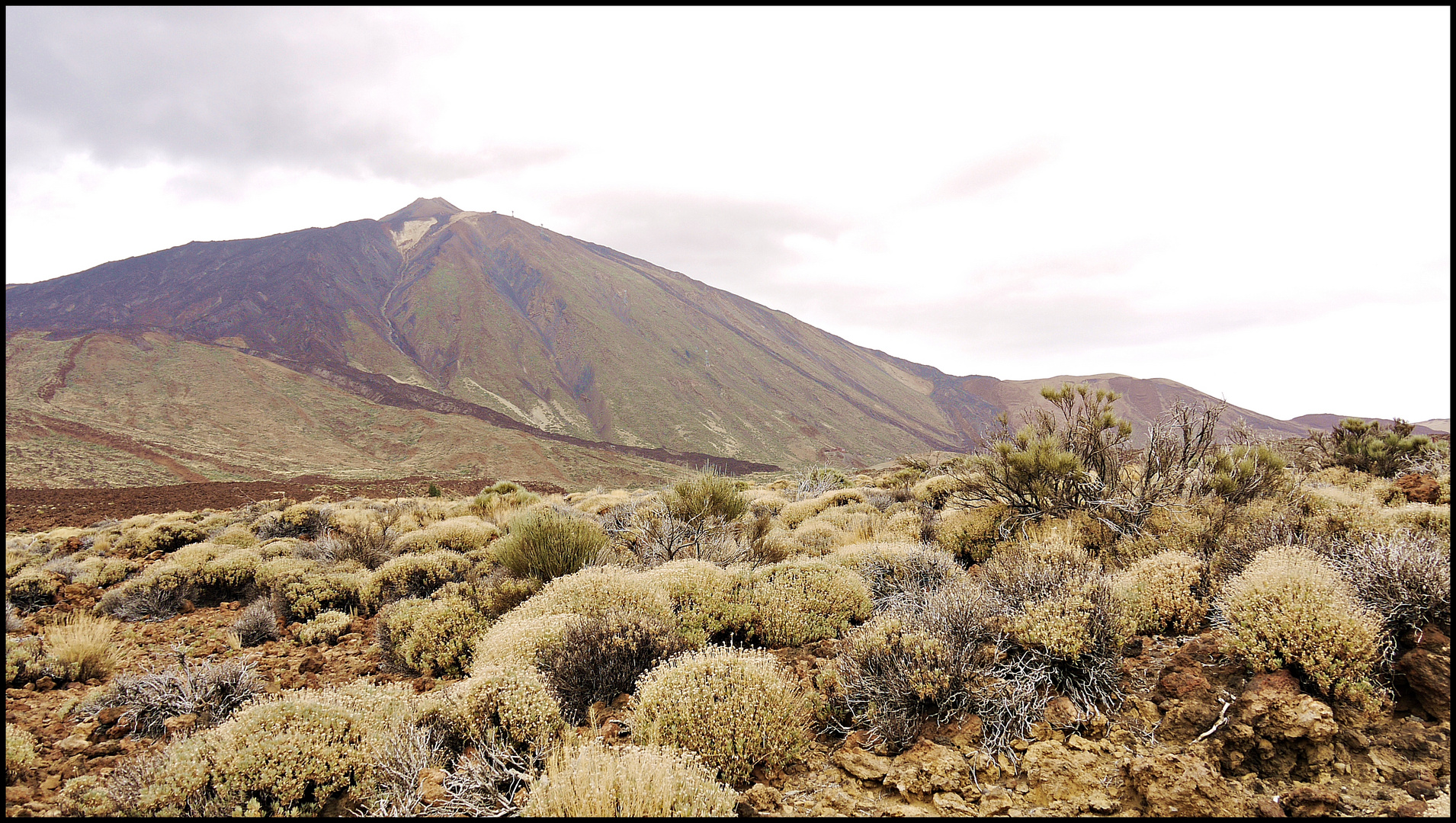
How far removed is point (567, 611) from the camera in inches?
225

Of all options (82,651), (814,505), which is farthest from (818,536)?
(82,651)

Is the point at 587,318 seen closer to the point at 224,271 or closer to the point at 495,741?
the point at 224,271

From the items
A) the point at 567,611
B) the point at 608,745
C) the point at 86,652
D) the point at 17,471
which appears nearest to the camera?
the point at 608,745

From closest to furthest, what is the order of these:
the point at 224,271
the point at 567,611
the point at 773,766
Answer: the point at 773,766
the point at 567,611
the point at 224,271

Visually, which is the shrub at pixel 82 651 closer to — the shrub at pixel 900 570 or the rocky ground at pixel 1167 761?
the rocky ground at pixel 1167 761

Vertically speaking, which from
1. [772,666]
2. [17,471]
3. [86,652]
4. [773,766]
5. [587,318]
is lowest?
[17,471]

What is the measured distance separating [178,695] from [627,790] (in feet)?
16.6

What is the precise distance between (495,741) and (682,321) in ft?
528

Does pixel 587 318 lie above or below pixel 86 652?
above

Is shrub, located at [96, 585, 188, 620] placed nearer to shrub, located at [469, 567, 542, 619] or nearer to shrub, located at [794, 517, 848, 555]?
shrub, located at [469, 567, 542, 619]

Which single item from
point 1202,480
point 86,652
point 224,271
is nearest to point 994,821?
point 1202,480

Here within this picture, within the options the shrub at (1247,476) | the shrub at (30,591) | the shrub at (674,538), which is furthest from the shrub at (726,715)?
the shrub at (30,591)

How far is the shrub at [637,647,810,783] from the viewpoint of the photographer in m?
3.69

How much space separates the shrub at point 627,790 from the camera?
9.57 feet
